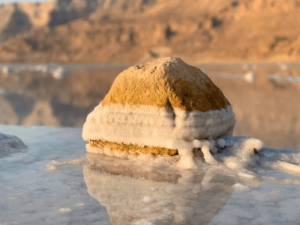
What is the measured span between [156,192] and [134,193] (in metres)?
0.20

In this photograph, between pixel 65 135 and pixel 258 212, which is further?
pixel 65 135

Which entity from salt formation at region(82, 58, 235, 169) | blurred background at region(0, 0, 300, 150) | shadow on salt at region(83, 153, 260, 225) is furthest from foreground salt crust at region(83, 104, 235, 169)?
blurred background at region(0, 0, 300, 150)

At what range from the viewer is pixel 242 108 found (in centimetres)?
1012

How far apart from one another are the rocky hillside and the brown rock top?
58.5m

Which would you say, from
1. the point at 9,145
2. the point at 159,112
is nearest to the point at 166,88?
the point at 159,112

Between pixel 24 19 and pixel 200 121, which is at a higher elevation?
pixel 24 19

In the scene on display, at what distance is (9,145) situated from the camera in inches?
206

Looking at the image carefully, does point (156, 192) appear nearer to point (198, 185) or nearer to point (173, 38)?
point (198, 185)

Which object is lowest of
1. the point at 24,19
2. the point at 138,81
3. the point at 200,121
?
the point at 200,121

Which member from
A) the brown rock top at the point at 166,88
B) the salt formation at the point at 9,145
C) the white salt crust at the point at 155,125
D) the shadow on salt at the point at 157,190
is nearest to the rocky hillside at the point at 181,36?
the brown rock top at the point at 166,88

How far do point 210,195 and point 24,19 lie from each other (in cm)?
12693

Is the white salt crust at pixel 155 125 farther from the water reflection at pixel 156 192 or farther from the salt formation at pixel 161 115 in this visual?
the water reflection at pixel 156 192

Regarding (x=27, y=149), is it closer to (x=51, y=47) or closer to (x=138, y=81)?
(x=138, y=81)

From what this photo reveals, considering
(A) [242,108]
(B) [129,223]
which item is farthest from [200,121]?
(A) [242,108]
